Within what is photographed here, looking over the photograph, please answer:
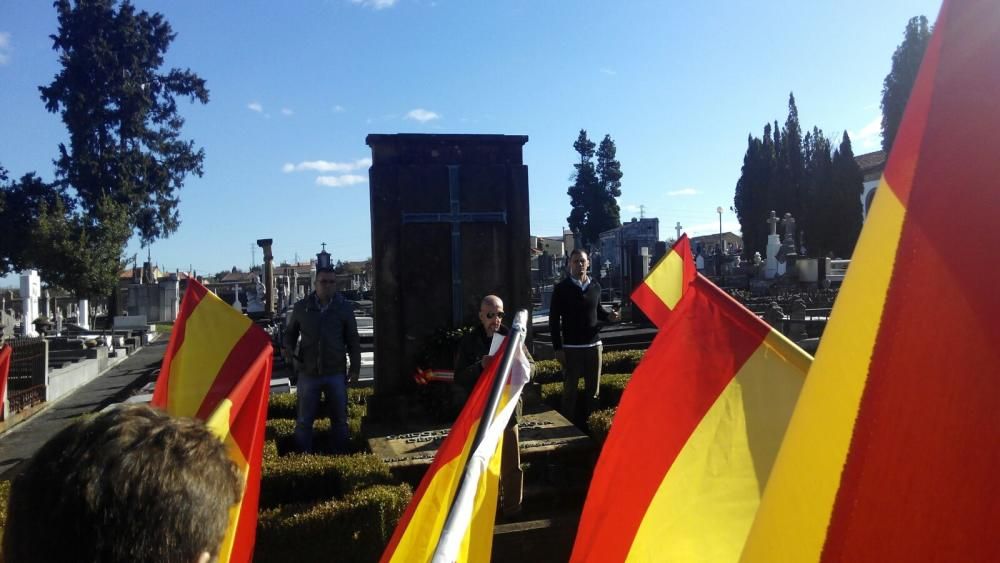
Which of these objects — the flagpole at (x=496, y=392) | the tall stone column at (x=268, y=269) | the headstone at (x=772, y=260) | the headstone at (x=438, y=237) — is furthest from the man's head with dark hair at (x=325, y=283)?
the headstone at (x=772, y=260)

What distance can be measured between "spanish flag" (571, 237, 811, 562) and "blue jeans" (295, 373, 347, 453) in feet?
14.2

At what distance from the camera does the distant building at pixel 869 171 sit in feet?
158

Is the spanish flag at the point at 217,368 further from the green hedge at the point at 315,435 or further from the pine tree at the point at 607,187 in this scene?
the pine tree at the point at 607,187

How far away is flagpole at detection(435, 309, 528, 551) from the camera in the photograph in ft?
6.01

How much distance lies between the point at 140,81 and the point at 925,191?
150 feet

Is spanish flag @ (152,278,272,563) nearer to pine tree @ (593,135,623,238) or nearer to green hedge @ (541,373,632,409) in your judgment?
green hedge @ (541,373,632,409)

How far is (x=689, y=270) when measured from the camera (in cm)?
600

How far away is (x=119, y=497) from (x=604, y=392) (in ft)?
22.3

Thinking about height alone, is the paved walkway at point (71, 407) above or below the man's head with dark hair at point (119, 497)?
below

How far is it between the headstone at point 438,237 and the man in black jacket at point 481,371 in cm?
251

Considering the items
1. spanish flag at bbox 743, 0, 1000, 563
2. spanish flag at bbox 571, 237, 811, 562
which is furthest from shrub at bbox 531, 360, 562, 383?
spanish flag at bbox 743, 0, 1000, 563

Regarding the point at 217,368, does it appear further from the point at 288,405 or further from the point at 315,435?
the point at 288,405

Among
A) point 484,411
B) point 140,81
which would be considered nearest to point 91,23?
point 140,81

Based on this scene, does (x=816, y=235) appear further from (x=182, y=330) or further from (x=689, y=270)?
(x=182, y=330)
